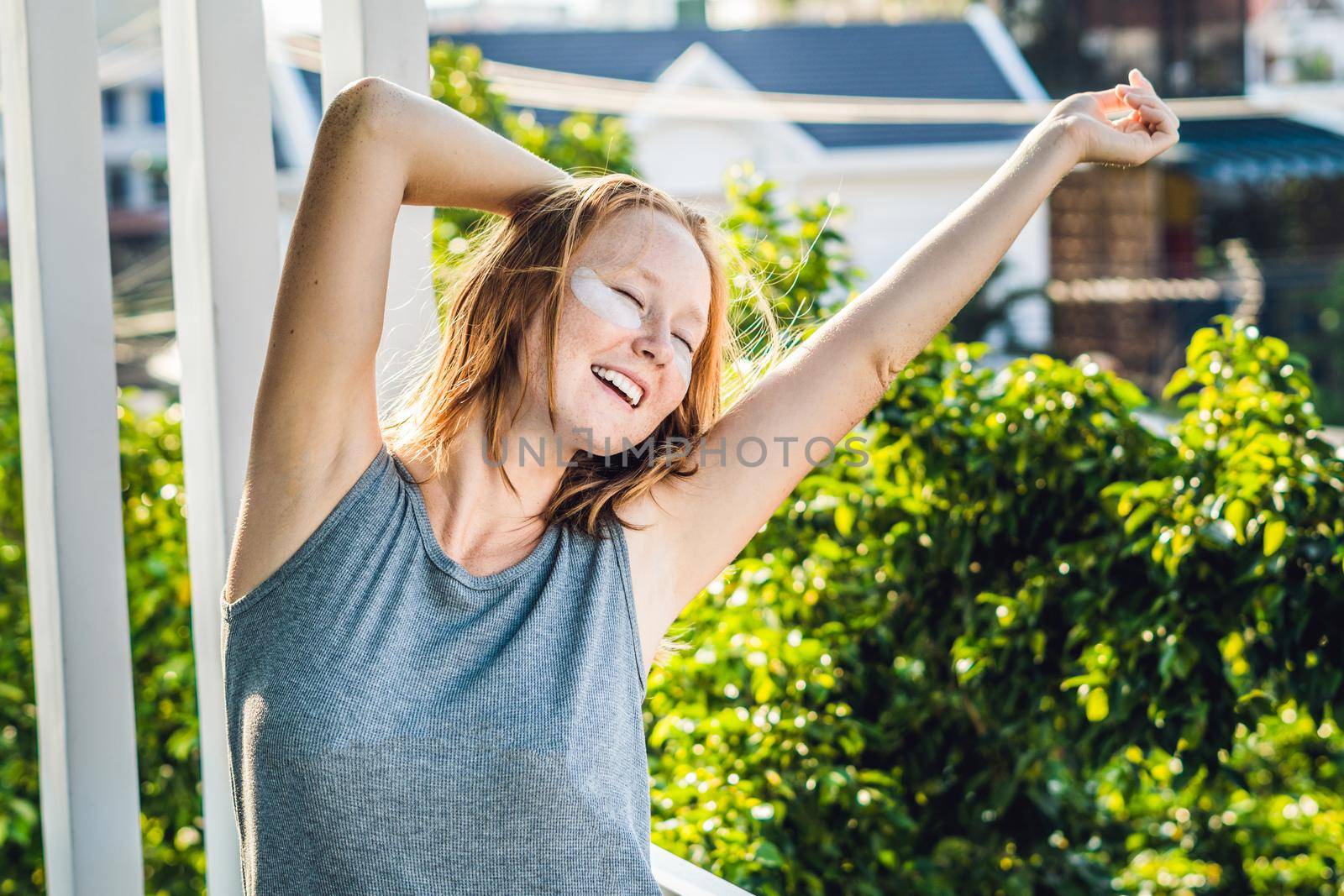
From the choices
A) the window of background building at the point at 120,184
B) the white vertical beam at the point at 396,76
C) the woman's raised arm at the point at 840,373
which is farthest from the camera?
the window of background building at the point at 120,184

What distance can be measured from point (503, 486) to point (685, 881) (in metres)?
0.57

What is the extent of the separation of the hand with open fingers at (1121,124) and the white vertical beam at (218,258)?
1018 millimetres

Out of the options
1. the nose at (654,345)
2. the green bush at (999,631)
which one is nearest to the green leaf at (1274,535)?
the green bush at (999,631)

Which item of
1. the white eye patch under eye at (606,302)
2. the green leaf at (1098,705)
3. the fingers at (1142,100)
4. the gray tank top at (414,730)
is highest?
the fingers at (1142,100)

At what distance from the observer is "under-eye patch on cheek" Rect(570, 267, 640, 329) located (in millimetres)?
1324

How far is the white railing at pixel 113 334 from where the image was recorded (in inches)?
66.8

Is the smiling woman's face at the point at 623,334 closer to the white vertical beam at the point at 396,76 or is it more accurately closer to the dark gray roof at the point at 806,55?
the white vertical beam at the point at 396,76

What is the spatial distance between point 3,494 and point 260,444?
88.8 inches

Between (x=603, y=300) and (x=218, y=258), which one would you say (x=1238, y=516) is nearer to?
(x=603, y=300)

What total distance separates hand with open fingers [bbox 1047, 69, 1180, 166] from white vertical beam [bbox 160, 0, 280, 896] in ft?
3.34

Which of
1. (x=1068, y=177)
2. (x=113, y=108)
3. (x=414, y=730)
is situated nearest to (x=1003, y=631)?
(x=414, y=730)

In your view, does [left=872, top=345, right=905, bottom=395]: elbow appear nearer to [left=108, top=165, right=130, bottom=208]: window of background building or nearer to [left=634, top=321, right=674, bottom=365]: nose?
[left=634, top=321, right=674, bottom=365]: nose

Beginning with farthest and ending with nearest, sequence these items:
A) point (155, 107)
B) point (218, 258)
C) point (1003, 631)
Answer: point (155, 107)
point (1003, 631)
point (218, 258)

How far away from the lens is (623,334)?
1.32 meters
